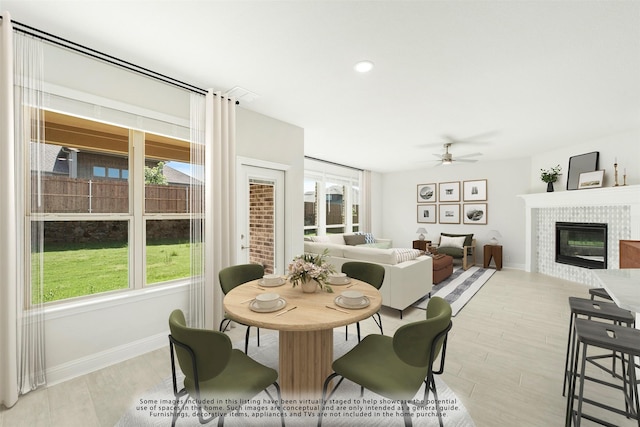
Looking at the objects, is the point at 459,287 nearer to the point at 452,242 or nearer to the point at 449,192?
the point at 452,242

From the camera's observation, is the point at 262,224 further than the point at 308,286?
Yes

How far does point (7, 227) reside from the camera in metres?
1.92

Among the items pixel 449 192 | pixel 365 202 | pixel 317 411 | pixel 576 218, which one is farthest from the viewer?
pixel 365 202

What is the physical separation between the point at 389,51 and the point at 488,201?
19.9ft

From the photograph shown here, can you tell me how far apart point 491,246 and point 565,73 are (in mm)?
4821

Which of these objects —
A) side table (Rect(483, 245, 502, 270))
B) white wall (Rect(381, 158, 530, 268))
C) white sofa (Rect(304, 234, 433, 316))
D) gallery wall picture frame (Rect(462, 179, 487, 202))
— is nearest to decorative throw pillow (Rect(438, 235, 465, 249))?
side table (Rect(483, 245, 502, 270))

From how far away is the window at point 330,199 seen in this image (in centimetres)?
665

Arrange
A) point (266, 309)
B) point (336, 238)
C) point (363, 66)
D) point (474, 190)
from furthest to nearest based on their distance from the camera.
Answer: point (474, 190) → point (336, 238) → point (363, 66) → point (266, 309)

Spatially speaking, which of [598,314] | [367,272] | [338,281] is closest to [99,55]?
[338,281]

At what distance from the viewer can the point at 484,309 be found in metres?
3.86

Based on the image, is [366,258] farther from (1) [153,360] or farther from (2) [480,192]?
(2) [480,192]

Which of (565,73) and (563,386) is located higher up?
(565,73)

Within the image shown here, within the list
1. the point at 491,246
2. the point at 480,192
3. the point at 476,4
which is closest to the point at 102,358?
the point at 476,4

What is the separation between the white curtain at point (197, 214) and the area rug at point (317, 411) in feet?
2.83
